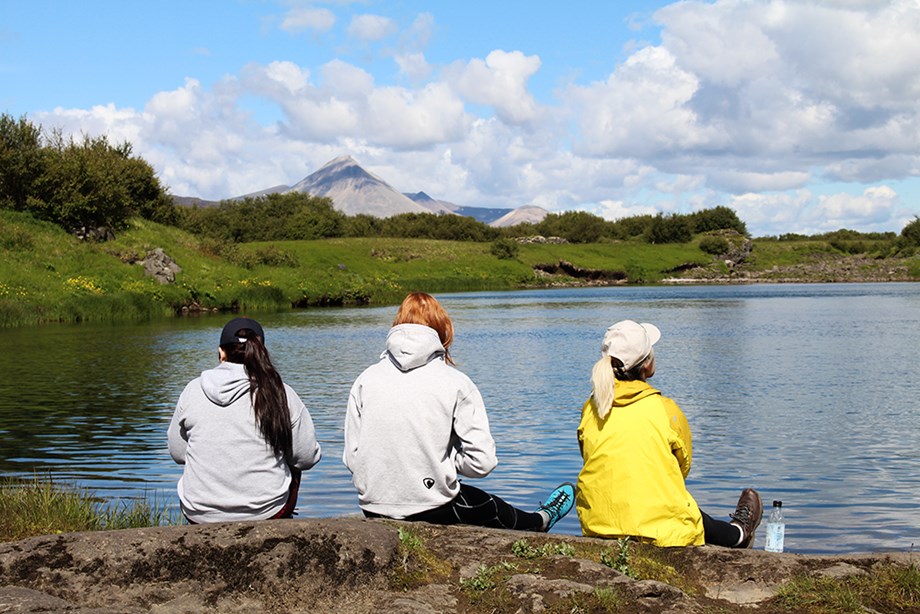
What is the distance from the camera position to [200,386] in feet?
23.4

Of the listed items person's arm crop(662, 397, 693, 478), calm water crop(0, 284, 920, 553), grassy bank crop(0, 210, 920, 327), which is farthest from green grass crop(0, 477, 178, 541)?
grassy bank crop(0, 210, 920, 327)

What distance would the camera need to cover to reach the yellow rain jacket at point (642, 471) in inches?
258

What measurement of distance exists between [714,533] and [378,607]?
9.16 feet

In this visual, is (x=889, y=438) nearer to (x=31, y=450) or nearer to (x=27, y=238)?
(x=31, y=450)

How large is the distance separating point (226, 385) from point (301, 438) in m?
0.66

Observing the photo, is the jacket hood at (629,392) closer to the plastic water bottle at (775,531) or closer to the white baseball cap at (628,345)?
the white baseball cap at (628,345)

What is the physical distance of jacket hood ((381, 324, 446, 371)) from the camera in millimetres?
6836

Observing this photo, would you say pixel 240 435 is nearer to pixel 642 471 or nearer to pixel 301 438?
pixel 301 438

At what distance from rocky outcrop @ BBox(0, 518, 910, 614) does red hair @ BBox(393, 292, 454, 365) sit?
5.39 ft

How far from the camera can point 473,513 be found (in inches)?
282

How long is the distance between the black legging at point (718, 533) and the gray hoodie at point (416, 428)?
160cm

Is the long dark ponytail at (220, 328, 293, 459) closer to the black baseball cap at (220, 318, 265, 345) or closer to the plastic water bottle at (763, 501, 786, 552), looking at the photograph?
the black baseball cap at (220, 318, 265, 345)

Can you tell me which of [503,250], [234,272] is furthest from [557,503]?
[503,250]

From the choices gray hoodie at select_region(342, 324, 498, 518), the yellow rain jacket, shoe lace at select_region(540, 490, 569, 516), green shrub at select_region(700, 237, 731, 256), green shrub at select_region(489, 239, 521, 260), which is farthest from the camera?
green shrub at select_region(700, 237, 731, 256)
